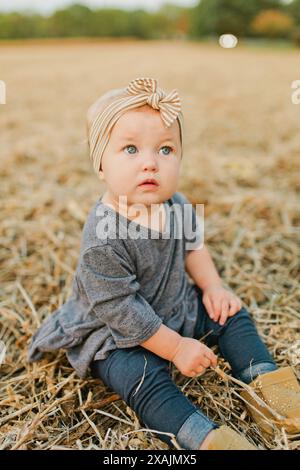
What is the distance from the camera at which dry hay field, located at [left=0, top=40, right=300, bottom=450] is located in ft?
5.20

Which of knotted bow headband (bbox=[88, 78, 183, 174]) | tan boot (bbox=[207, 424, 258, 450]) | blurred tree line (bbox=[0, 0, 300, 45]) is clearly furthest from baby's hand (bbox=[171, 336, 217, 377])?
blurred tree line (bbox=[0, 0, 300, 45])

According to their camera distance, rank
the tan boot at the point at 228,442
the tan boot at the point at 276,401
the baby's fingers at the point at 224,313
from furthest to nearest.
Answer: the baby's fingers at the point at 224,313, the tan boot at the point at 276,401, the tan boot at the point at 228,442

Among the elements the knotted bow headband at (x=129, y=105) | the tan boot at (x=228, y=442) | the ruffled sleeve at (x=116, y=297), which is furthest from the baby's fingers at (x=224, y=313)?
the knotted bow headband at (x=129, y=105)

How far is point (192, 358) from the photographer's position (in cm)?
154

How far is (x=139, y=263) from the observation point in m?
1.65

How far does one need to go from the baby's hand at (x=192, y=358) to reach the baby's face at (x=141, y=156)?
45 cm

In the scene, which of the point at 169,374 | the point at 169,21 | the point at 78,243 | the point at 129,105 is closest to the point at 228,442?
the point at 169,374

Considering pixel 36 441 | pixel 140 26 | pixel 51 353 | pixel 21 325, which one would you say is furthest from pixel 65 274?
pixel 140 26

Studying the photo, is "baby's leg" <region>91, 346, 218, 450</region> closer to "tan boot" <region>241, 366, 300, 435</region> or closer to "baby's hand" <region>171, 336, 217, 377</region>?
"baby's hand" <region>171, 336, 217, 377</region>

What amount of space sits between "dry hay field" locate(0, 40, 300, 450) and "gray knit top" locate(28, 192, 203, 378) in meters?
0.14

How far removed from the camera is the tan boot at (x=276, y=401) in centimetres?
145

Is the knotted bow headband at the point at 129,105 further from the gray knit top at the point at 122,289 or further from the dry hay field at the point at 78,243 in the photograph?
the dry hay field at the point at 78,243

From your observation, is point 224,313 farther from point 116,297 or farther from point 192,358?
point 116,297
